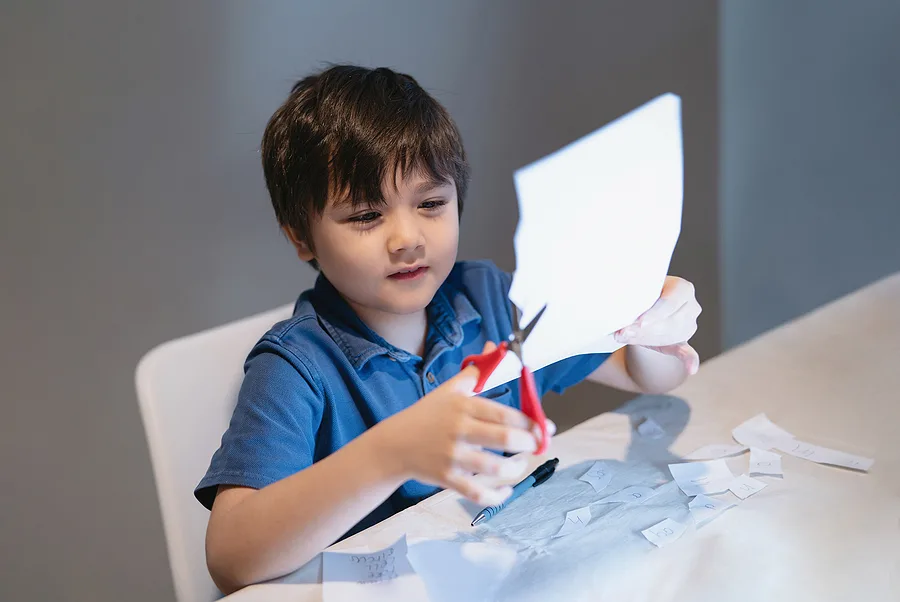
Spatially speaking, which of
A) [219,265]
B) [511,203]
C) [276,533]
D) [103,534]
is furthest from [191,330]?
[276,533]

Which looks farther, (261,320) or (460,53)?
(460,53)

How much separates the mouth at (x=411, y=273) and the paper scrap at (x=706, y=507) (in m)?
0.32

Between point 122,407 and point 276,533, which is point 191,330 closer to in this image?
point 122,407

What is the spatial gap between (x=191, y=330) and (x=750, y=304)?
4.02ft

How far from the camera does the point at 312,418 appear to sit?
0.78 m

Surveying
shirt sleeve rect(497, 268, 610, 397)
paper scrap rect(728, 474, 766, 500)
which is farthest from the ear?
paper scrap rect(728, 474, 766, 500)

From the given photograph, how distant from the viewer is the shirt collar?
83 centimetres

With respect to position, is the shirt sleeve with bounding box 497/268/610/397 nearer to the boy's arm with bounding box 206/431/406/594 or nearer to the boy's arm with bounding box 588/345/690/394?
the boy's arm with bounding box 588/345/690/394

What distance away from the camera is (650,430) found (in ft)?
2.74

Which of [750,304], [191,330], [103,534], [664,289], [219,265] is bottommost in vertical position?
[103,534]

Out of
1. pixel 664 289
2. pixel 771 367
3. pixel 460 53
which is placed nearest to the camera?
pixel 664 289

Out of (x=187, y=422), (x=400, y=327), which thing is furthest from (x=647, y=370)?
(x=187, y=422)

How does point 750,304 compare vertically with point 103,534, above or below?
above

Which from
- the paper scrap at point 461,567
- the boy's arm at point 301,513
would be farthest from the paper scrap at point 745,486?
the boy's arm at point 301,513
